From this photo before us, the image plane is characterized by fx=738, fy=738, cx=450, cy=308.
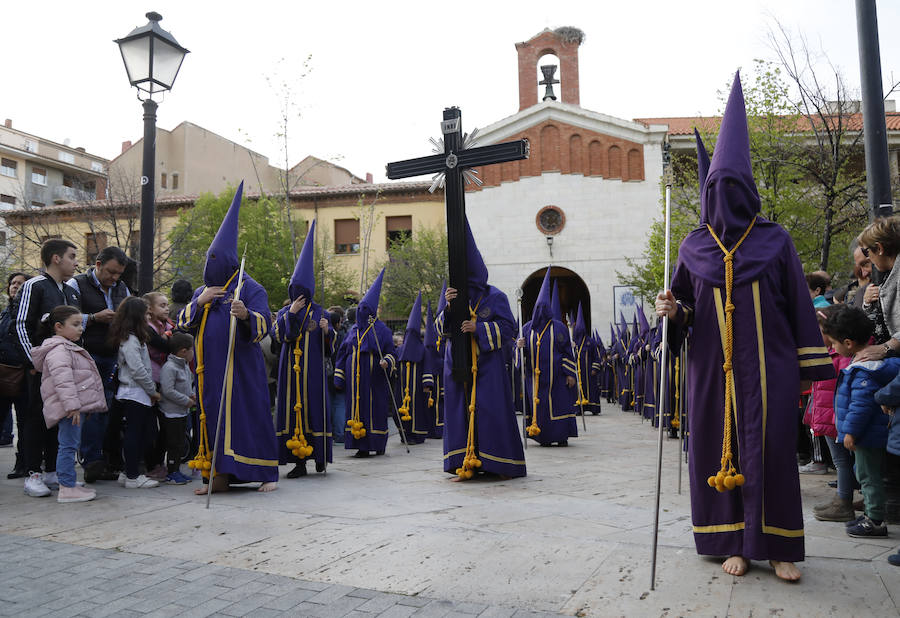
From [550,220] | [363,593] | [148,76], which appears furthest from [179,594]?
[550,220]

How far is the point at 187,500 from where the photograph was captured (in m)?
6.19

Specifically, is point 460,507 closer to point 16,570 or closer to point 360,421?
point 16,570

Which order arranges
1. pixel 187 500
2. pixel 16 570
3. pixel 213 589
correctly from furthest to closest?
pixel 187 500
pixel 16 570
pixel 213 589

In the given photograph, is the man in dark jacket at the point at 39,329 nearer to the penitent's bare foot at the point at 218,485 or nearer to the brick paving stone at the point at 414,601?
the penitent's bare foot at the point at 218,485

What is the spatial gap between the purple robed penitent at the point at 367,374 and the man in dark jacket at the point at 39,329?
387 centimetres

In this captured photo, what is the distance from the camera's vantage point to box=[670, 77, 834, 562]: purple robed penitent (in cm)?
384

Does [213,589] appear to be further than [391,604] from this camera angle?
Yes

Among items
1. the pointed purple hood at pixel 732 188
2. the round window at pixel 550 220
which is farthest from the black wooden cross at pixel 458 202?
the round window at pixel 550 220

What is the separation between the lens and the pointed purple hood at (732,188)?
4133 mm

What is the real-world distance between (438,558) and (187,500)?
2.91 meters

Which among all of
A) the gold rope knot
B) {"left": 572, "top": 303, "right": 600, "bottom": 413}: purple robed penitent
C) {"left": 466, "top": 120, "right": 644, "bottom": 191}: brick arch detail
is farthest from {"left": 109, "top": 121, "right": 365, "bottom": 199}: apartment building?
the gold rope knot

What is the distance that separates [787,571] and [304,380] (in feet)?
17.4

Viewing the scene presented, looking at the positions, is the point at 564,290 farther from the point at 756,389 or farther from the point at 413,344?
the point at 756,389

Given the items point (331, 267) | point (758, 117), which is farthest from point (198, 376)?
point (331, 267)
